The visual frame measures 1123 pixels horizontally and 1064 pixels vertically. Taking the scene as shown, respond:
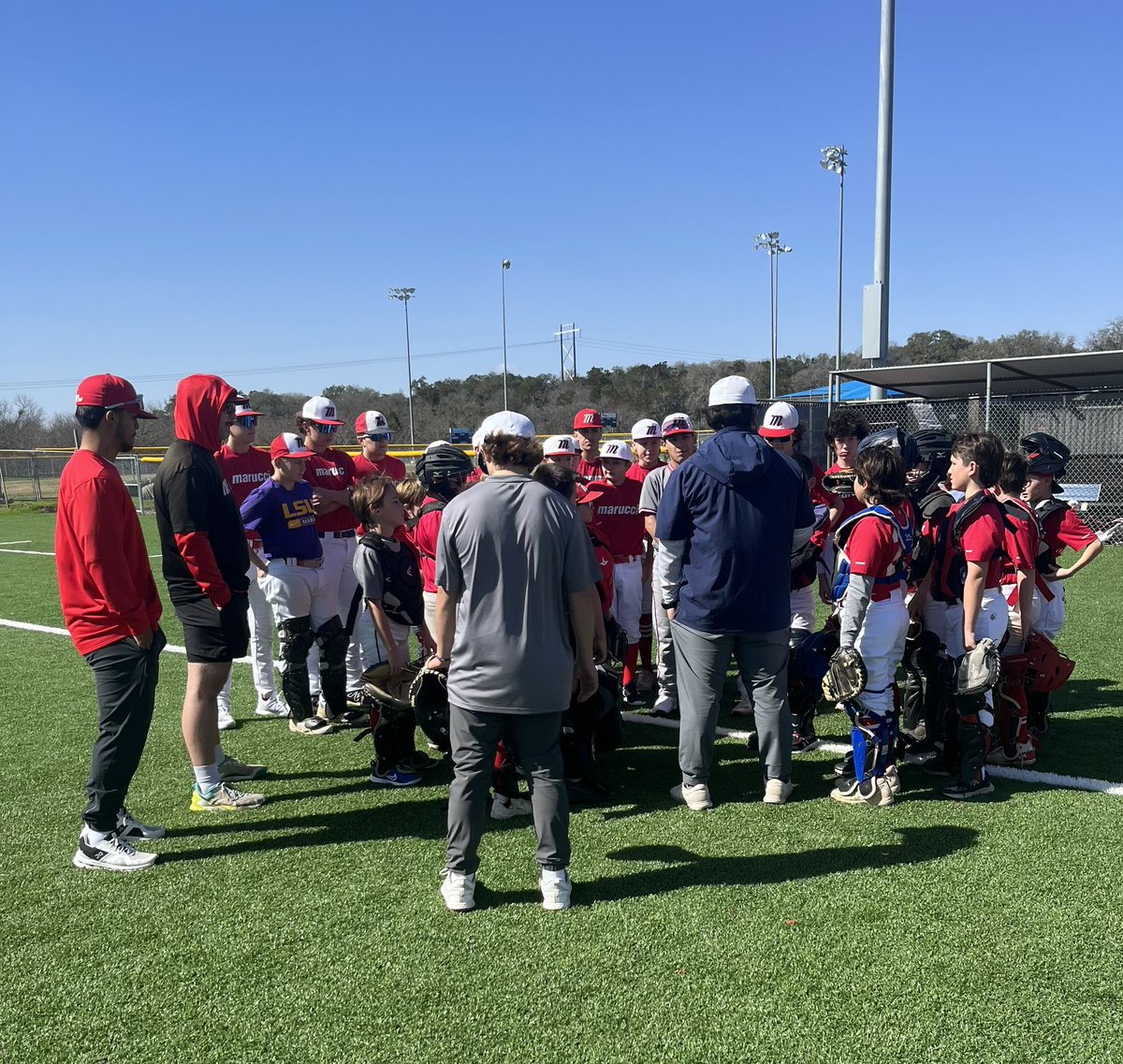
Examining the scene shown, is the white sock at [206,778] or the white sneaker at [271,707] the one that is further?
the white sneaker at [271,707]

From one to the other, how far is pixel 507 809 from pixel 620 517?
273 cm

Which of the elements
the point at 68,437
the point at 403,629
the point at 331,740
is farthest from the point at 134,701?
the point at 68,437

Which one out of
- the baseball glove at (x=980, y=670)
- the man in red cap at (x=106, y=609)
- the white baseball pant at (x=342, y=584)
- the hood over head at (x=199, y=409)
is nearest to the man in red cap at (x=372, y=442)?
the white baseball pant at (x=342, y=584)

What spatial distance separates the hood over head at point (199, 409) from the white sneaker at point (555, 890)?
263 centimetres

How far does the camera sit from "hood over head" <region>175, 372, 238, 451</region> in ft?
14.0

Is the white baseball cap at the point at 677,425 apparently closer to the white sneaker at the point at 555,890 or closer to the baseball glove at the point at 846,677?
the baseball glove at the point at 846,677

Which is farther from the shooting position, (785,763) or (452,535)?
(785,763)

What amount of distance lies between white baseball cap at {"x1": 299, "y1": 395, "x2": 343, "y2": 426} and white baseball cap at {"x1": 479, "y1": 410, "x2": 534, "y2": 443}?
3210 millimetres

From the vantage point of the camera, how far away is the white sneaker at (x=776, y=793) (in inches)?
173

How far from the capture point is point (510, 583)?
3215 millimetres

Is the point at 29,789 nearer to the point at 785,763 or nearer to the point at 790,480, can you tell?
the point at 785,763

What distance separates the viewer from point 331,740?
5.71m

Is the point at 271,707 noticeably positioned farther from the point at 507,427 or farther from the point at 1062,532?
the point at 1062,532

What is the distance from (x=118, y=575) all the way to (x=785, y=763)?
3.30m
